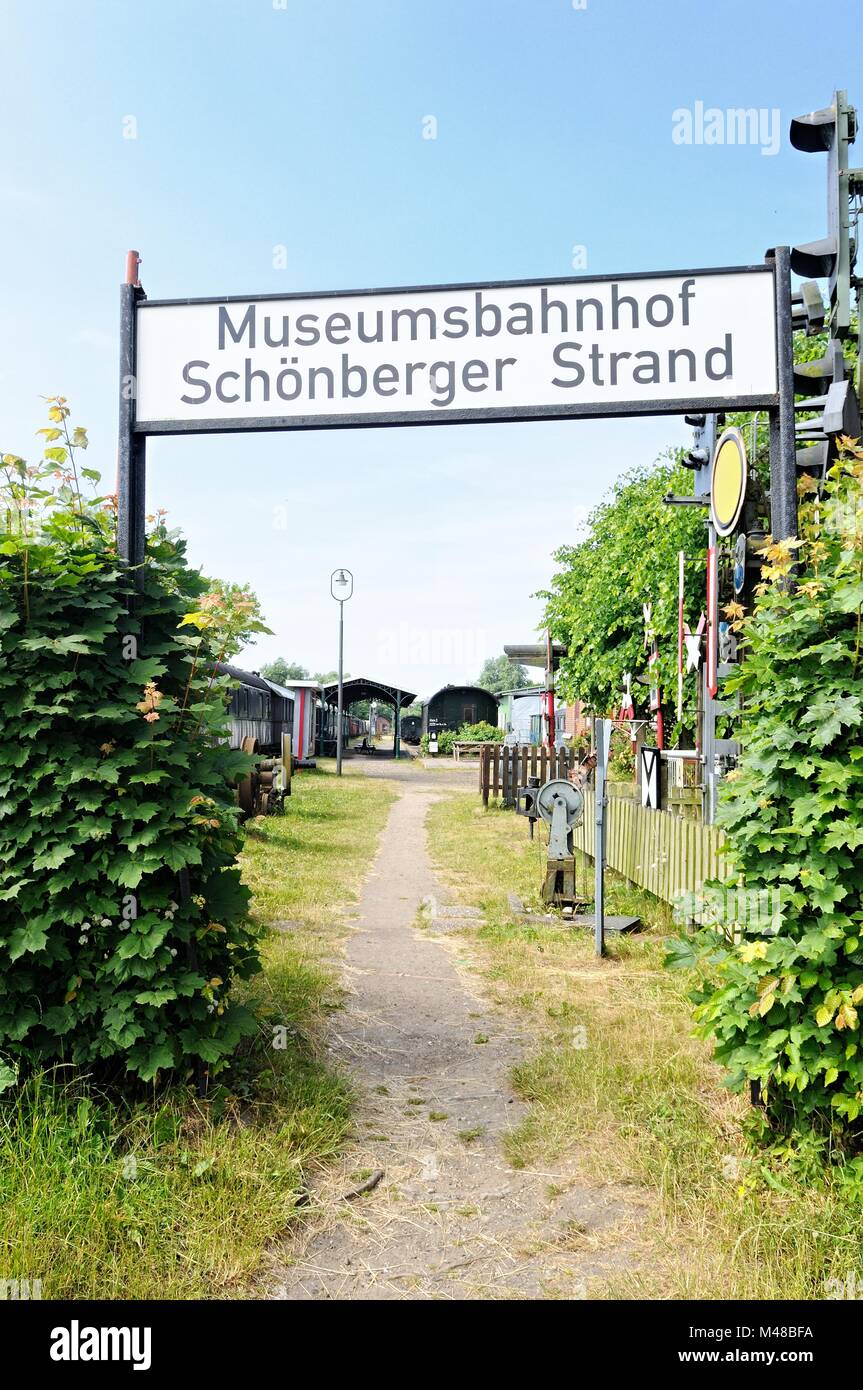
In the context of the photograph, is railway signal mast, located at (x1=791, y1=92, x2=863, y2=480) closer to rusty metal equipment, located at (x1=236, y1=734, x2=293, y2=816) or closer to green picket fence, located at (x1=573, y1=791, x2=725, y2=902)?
green picket fence, located at (x1=573, y1=791, x2=725, y2=902)

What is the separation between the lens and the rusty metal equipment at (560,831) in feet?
27.9

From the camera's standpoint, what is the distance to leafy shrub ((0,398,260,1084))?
3.47 m

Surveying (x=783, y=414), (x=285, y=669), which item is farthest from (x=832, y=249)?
(x=285, y=669)

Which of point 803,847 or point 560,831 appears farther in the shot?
point 560,831

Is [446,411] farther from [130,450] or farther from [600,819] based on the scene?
[600,819]

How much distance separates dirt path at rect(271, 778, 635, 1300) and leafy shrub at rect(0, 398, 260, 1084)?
2.85ft

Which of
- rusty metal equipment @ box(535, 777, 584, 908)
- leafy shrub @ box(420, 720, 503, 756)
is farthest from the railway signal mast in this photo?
leafy shrub @ box(420, 720, 503, 756)

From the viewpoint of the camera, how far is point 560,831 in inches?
340

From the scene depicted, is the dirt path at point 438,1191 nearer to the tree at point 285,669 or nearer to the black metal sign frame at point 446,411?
the black metal sign frame at point 446,411

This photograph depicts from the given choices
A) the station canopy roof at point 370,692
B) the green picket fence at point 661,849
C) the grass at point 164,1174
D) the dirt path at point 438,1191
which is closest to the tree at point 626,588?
the green picket fence at point 661,849

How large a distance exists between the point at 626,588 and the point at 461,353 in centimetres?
1588

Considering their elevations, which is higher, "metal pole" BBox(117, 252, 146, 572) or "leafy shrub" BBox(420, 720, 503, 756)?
"metal pole" BBox(117, 252, 146, 572)

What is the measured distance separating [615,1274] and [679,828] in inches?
202

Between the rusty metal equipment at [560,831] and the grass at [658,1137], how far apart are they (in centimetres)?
133
